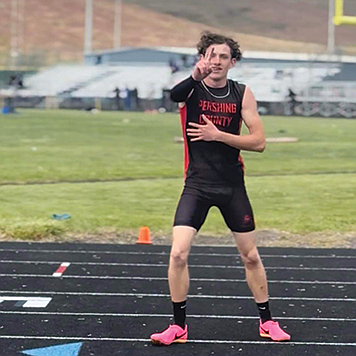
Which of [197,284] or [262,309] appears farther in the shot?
[197,284]

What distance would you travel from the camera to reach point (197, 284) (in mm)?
7359

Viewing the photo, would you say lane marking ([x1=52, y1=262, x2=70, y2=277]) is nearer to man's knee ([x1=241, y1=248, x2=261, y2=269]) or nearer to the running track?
the running track

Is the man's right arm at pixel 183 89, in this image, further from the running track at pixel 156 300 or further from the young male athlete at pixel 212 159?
the running track at pixel 156 300

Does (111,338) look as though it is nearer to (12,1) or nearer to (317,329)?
(317,329)

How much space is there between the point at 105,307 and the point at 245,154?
14811mm

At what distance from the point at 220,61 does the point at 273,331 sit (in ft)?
5.91

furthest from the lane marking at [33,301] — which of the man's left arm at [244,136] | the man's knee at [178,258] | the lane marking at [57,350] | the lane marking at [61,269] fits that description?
the man's left arm at [244,136]

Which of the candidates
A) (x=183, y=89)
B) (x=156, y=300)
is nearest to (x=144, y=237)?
(x=156, y=300)

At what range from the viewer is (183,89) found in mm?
5262

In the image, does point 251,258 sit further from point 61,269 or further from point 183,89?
point 61,269

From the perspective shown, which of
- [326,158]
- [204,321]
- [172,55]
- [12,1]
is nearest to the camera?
[204,321]

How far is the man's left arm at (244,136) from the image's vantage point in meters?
5.22

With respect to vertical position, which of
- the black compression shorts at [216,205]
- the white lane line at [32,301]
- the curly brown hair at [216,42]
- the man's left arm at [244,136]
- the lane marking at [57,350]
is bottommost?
the white lane line at [32,301]

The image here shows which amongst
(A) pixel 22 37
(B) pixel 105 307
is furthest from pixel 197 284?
(A) pixel 22 37
